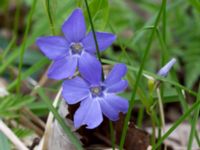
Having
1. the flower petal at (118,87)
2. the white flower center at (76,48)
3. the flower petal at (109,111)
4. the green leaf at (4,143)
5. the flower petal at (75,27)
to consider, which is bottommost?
the green leaf at (4,143)

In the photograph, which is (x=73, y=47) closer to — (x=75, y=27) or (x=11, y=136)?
(x=75, y=27)

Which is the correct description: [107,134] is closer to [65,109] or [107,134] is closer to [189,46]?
[65,109]

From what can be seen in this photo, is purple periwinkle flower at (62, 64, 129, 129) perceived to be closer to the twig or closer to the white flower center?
the white flower center

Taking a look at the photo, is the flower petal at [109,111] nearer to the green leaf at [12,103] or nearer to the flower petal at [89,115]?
the flower petal at [89,115]

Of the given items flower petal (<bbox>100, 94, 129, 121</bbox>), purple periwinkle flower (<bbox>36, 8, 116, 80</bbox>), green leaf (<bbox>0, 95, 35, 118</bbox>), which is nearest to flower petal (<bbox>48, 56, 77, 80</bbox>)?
purple periwinkle flower (<bbox>36, 8, 116, 80</bbox>)

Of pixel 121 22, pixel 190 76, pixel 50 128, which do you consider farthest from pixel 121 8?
pixel 50 128

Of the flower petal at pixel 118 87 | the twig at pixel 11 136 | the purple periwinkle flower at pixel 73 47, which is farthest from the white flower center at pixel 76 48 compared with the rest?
the twig at pixel 11 136

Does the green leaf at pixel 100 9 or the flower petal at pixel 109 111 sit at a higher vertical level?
the green leaf at pixel 100 9

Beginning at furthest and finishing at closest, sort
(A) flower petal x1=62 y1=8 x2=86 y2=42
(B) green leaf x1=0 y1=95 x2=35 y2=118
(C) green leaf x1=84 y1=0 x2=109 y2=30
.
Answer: (B) green leaf x1=0 y1=95 x2=35 y2=118, (C) green leaf x1=84 y1=0 x2=109 y2=30, (A) flower petal x1=62 y1=8 x2=86 y2=42
